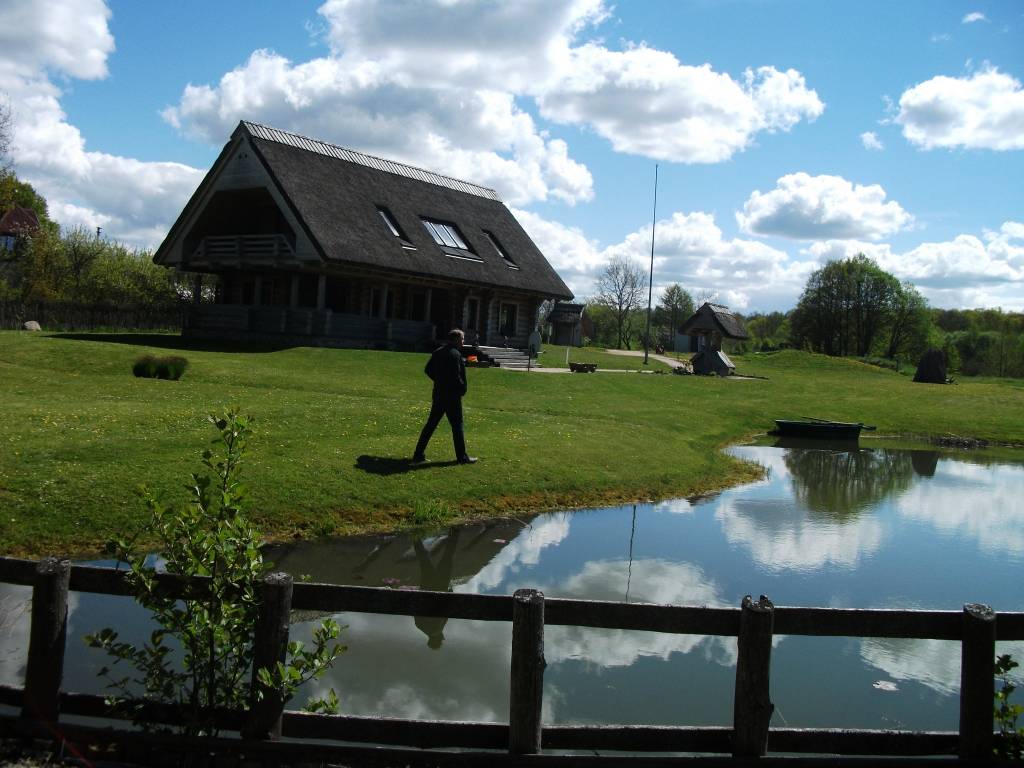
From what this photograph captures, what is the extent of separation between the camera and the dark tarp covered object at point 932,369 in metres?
51.3

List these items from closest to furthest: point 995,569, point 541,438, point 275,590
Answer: point 275,590, point 995,569, point 541,438

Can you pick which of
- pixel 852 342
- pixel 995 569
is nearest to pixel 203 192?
pixel 995 569

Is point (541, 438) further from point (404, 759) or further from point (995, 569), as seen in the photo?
point (404, 759)

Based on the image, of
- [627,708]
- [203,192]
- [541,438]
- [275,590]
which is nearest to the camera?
[275,590]

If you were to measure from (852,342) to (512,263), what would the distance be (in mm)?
53047

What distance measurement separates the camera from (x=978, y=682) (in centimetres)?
546

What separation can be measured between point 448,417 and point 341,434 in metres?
3.24

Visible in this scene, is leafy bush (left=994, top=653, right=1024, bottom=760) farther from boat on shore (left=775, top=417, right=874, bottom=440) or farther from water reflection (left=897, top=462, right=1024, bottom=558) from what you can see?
boat on shore (left=775, top=417, right=874, bottom=440)

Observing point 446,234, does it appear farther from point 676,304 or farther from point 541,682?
point 676,304

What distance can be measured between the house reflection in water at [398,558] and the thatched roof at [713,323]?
63.5 m

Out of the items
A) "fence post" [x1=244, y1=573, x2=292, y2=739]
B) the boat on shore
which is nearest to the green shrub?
the boat on shore

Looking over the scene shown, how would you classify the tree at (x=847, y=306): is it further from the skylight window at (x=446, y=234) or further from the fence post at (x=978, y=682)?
the fence post at (x=978, y=682)

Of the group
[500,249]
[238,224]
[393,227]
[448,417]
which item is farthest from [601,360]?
[448,417]

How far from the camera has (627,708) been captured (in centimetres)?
739
